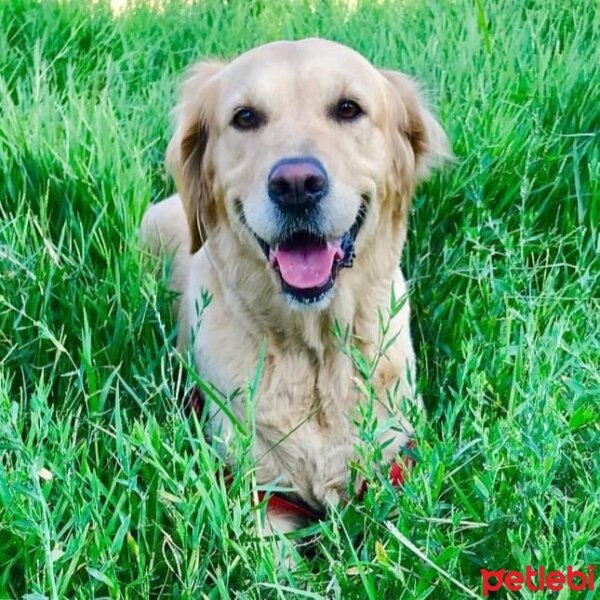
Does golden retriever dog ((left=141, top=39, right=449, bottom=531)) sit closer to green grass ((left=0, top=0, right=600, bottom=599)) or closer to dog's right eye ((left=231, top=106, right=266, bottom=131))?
dog's right eye ((left=231, top=106, right=266, bottom=131))

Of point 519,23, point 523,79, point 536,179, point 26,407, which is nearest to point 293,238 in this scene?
point 26,407

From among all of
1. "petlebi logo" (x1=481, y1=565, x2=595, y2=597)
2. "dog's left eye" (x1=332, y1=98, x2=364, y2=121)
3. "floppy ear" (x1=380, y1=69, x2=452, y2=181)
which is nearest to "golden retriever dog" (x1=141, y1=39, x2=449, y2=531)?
"dog's left eye" (x1=332, y1=98, x2=364, y2=121)

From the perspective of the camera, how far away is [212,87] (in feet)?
8.64

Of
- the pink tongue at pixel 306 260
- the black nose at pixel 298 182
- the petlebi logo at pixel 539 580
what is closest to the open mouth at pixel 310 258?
the pink tongue at pixel 306 260

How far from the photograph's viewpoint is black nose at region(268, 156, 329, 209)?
2.20 meters

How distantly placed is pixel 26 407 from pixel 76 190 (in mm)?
848

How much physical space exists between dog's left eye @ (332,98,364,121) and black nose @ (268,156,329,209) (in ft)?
0.83

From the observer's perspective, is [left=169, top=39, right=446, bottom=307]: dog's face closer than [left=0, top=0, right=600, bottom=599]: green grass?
No

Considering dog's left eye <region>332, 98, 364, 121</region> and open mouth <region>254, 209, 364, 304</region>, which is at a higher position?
dog's left eye <region>332, 98, 364, 121</region>

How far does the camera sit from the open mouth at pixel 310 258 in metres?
2.34

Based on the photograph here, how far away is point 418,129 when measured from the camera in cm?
273

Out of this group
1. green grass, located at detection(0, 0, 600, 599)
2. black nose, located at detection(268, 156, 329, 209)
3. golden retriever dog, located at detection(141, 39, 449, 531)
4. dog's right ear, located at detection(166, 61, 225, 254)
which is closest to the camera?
green grass, located at detection(0, 0, 600, 599)

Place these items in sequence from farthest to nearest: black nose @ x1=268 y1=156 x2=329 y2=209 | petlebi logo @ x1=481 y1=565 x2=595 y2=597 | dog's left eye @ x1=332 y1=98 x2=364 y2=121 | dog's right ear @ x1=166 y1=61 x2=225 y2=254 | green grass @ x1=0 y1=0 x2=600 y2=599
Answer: dog's right ear @ x1=166 y1=61 x2=225 y2=254, dog's left eye @ x1=332 y1=98 x2=364 y2=121, black nose @ x1=268 y1=156 x2=329 y2=209, green grass @ x1=0 y1=0 x2=600 y2=599, petlebi logo @ x1=481 y1=565 x2=595 y2=597

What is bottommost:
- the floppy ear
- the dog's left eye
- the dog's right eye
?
the floppy ear
